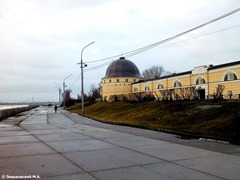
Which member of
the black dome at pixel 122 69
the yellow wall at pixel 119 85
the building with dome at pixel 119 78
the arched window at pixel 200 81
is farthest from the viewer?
the black dome at pixel 122 69

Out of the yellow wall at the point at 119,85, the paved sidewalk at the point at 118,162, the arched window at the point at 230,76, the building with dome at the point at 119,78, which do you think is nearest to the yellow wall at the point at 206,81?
the arched window at the point at 230,76

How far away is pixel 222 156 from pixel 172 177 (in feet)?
11.5

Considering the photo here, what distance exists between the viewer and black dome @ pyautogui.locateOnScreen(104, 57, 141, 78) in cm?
11412

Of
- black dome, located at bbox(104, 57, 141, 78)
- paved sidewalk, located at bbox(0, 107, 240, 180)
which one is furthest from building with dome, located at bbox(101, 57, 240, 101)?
paved sidewalk, located at bbox(0, 107, 240, 180)

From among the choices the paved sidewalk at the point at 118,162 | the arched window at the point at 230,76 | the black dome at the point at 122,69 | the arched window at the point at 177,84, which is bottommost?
the paved sidewalk at the point at 118,162

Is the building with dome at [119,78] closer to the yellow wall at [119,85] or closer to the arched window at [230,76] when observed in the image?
the yellow wall at [119,85]

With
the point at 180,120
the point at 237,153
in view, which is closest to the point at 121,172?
the point at 237,153

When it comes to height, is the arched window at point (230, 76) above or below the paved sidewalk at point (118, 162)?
above

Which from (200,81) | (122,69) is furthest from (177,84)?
(122,69)

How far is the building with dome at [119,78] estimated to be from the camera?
11319 centimetres

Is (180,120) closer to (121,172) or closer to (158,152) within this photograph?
(158,152)

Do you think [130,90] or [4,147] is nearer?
[4,147]

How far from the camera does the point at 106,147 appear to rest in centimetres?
1220

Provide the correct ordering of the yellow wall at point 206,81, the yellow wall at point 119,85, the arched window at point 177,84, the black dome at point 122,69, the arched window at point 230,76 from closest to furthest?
1. the yellow wall at point 206,81
2. the arched window at point 230,76
3. the arched window at point 177,84
4. the yellow wall at point 119,85
5. the black dome at point 122,69
